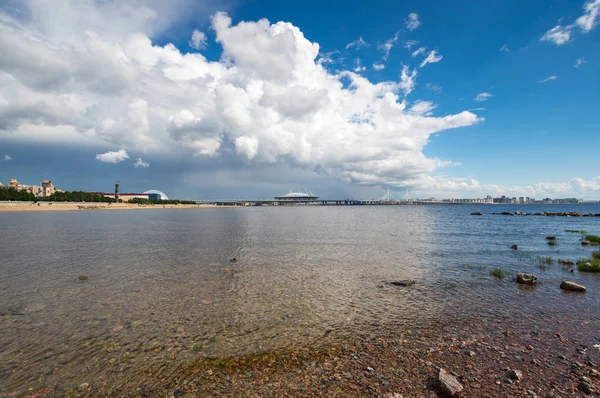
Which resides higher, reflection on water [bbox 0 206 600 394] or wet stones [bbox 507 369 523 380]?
wet stones [bbox 507 369 523 380]

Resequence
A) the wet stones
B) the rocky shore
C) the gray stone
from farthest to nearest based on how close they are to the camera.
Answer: the wet stones < the rocky shore < the gray stone

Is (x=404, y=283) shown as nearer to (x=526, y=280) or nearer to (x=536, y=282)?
(x=526, y=280)

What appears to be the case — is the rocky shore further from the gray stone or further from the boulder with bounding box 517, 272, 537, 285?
the boulder with bounding box 517, 272, 537, 285

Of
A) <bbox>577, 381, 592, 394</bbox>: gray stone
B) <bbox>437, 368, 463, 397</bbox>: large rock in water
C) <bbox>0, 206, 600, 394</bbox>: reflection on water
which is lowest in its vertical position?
<bbox>0, 206, 600, 394</bbox>: reflection on water

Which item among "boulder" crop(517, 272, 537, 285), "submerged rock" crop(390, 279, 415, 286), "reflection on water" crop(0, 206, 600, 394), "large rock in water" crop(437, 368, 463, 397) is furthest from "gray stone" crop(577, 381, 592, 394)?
"boulder" crop(517, 272, 537, 285)

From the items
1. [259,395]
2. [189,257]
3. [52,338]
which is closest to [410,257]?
[189,257]

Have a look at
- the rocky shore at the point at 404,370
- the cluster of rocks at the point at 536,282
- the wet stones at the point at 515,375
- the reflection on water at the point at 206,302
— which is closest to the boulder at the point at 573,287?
the cluster of rocks at the point at 536,282

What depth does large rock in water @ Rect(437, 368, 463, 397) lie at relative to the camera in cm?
853

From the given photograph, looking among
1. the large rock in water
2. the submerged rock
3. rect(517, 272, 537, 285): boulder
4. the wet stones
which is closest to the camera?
the large rock in water

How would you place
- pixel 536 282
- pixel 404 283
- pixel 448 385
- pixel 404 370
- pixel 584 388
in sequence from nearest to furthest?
pixel 448 385 → pixel 584 388 → pixel 404 370 → pixel 404 283 → pixel 536 282

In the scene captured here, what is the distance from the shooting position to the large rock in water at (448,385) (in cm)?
853

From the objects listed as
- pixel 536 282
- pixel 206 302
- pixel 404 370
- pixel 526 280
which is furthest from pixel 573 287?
pixel 206 302

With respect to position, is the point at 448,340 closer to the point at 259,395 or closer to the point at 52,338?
the point at 259,395

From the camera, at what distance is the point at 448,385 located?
8.66m
